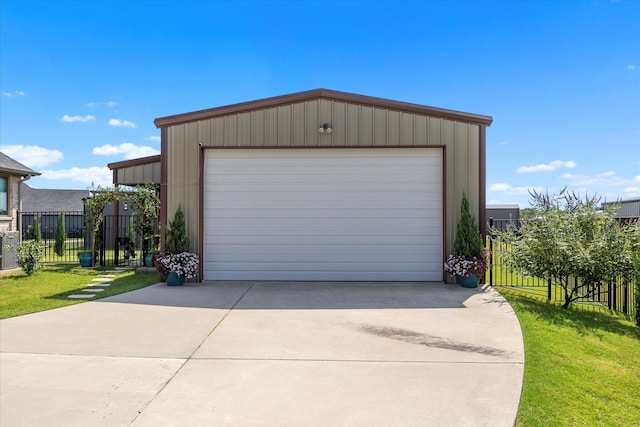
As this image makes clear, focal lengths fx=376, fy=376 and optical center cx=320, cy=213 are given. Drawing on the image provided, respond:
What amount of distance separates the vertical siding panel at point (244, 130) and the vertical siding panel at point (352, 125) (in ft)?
7.35

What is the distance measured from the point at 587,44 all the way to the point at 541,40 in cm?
108

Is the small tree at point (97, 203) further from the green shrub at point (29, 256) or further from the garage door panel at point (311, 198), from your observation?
the garage door panel at point (311, 198)

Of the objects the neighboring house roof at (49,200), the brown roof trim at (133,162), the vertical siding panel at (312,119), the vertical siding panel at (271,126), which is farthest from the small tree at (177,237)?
the neighboring house roof at (49,200)

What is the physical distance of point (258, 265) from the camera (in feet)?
28.9

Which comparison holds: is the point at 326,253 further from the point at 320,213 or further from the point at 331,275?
the point at 320,213

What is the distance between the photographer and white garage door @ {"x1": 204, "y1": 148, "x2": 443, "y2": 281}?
342 inches

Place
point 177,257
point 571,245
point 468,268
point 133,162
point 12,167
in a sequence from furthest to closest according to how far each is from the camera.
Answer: point 133,162 < point 12,167 < point 177,257 < point 468,268 < point 571,245

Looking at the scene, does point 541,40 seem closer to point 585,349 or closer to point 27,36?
point 585,349

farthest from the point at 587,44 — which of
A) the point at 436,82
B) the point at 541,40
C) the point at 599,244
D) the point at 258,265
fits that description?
the point at 258,265

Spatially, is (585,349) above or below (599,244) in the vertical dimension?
below

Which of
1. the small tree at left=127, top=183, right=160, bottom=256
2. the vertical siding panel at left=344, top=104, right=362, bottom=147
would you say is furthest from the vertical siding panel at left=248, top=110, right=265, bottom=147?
the small tree at left=127, top=183, right=160, bottom=256

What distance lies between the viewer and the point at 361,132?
859 centimetres

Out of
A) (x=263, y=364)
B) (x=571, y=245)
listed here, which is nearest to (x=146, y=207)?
(x=263, y=364)

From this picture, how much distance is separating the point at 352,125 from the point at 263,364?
6131 mm
